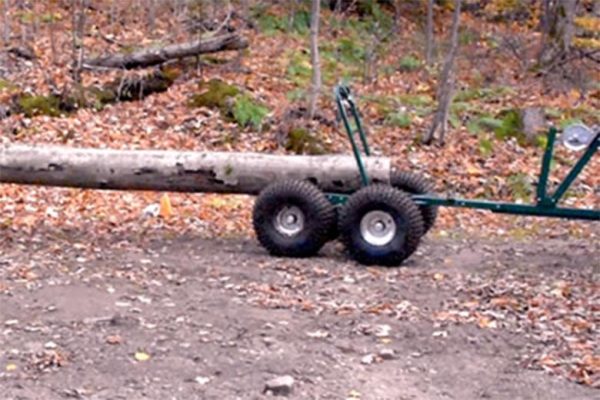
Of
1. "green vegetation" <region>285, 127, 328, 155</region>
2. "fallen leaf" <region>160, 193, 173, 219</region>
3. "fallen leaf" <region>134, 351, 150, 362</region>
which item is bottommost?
"fallen leaf" <region>160, 193, 173, 219</region>

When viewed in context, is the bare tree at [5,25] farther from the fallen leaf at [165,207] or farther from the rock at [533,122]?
the rock at [533,122]

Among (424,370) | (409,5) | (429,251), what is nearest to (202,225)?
(429,251)

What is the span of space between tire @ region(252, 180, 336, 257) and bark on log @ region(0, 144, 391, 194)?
50cm

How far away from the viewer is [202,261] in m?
9.36

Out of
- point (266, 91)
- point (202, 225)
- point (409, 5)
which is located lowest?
point (202, 225)

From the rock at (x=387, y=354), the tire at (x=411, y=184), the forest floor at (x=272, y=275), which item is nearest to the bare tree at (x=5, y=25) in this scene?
the forest floor at (x=272, y=275)

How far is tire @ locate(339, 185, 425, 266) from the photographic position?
9.22 metres

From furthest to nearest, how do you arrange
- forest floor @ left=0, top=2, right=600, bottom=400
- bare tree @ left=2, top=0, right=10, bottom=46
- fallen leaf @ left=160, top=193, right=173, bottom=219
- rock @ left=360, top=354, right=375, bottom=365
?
bare tree @ left=2, top=0, right=10, bottom=46 < fallen leaf @ left=160, top=193, right=173, bottom=219 < rock @ left=360, top=354, right=375, bottom=365 < forest floor @ left=0, top=2, right=600, bottom=400

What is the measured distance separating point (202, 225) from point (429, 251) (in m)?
2.78

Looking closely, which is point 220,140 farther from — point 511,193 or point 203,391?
point 203,391

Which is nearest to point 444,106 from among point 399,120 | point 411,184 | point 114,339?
point 399,120

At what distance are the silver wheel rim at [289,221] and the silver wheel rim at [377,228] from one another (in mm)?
674

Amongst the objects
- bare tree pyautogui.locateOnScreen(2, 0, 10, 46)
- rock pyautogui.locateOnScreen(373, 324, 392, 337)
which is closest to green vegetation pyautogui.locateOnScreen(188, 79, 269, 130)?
bare tree pyautogui.locateOnScreen(2, 0, 10, 46)

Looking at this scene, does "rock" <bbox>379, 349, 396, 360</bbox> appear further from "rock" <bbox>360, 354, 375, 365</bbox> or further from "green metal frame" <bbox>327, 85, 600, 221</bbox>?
"green metal frame" <bbox>327, 85, 600, 221</bbox>
